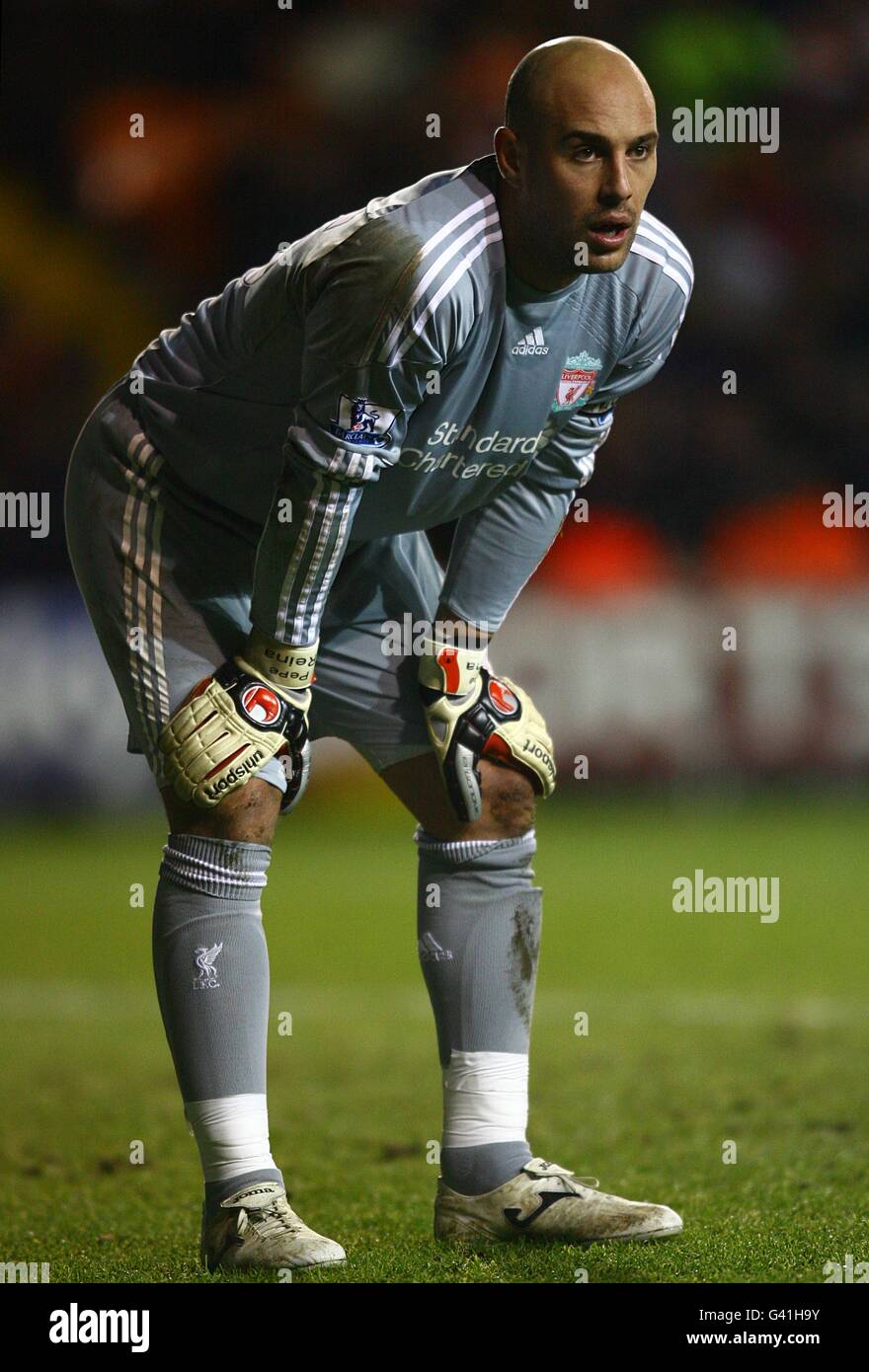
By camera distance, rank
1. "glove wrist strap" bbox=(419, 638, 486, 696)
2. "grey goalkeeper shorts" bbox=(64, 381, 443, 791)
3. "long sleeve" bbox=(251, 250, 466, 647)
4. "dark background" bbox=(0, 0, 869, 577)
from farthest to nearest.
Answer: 1. "dark background" bbox=(0, 0, 869, 577)
2. "glove wrist strap" bbox=(419, 638, 486, 696)
3. "grey goalkeeper shorts" bbox=(64, 381, 443, 791)
4. "long sleeve" bbox=(251, 250, 466, 647)

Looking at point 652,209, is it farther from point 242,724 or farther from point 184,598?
point 242,724

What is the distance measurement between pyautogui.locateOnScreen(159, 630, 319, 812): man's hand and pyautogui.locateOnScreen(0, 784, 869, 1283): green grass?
2.11 feet

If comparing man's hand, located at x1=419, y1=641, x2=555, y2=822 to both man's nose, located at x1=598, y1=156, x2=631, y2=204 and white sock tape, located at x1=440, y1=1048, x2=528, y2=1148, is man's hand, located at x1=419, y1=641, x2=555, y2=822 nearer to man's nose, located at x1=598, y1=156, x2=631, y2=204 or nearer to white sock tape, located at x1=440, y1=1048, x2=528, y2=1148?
white sock tape, located at x1=440, y1=1048, x2=528, y2=1148

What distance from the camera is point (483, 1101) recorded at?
237cm

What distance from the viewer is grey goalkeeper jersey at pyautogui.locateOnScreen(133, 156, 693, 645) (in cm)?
202

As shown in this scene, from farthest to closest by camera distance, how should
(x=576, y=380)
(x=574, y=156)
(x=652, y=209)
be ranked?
(x=652, y=209)
(x=576, y=380)
(x=574, y=156)

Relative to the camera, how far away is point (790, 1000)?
169 inches

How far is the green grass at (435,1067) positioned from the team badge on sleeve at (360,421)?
1051 mm

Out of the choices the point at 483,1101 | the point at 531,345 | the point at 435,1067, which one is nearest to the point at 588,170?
the point at 531,345

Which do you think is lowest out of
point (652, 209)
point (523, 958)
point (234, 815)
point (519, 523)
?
point (523, 958)

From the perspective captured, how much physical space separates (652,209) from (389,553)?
6.87 meters

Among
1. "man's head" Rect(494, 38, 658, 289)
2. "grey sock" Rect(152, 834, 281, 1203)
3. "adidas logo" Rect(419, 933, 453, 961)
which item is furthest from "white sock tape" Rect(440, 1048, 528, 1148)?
"man's head" Rect(494, 38, 658, 289)

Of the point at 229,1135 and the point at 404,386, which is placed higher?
the point at 404,386

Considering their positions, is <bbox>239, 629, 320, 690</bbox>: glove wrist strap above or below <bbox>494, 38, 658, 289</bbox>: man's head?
below
